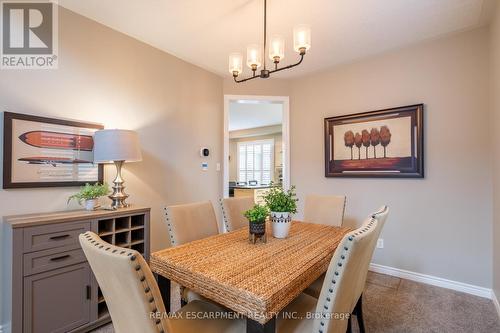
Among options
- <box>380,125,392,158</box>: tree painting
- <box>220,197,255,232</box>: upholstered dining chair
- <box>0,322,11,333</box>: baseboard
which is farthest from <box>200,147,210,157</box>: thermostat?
<box>0,322,11,333</box>: baseboard

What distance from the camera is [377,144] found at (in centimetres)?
289

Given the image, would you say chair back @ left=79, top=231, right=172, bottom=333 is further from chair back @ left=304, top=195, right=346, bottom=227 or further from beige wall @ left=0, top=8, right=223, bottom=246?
chair back @ left=304, top=195, right=346, bottom=227

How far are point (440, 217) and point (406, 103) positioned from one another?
1.25 m

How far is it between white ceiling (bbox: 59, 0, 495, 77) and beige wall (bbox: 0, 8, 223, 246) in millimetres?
232

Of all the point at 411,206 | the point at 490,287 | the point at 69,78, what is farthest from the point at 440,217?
the point at 69,78

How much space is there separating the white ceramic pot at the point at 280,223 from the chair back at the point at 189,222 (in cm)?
59

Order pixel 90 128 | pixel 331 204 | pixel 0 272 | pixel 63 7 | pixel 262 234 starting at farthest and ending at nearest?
1. pixel 331 204
2. pixel 90 128
3. pixel 63 7
4. pixel 0 272
5. pixel 262 234

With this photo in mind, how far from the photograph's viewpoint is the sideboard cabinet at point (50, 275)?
1.52 metres

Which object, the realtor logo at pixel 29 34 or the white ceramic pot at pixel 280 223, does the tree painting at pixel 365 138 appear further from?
the realtor logo at pixel 29 34

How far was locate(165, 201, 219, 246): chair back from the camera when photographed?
1.73 meters

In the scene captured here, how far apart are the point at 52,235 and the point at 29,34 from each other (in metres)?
A: 1.56

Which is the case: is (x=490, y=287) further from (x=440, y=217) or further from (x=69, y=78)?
(x=69, y=78)

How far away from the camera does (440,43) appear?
2.54 meters

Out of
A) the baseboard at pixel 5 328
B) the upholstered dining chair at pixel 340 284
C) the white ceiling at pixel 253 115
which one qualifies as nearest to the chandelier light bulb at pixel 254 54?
the upholstered dining chair at pixel 340 284
